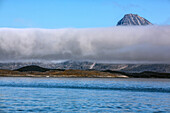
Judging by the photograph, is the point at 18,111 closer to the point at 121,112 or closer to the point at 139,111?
the point at 121,112

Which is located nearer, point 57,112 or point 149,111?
point 57,112

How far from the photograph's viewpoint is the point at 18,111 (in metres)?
57.0

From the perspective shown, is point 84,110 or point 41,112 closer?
point 41,112

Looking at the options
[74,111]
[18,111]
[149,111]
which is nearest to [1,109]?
[18,111]

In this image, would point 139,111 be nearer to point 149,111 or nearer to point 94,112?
point 149,111

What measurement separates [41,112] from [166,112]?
2283cm

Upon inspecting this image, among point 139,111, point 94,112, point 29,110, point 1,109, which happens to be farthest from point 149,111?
point 1,109

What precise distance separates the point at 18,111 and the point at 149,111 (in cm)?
2412

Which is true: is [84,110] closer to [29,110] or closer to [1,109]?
[29,110]

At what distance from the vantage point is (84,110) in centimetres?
5972

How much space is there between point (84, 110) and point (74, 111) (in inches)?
94.1

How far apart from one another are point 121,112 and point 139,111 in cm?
402

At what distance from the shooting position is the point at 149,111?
60312 mm

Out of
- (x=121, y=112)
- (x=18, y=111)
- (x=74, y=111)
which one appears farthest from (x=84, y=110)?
(x=18, y=111)
